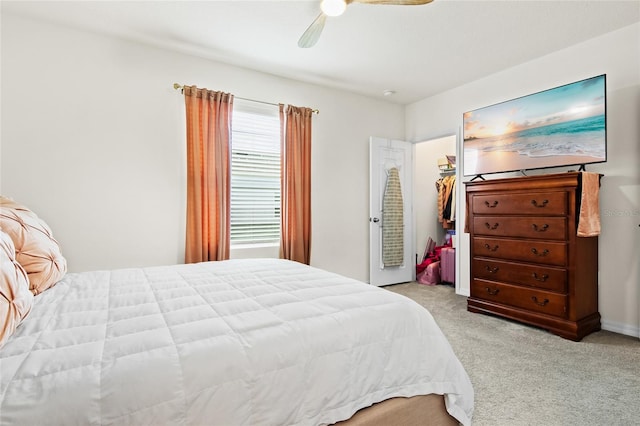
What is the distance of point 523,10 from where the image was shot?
254cm

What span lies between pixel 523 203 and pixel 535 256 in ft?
1.61

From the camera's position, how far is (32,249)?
5.04ft

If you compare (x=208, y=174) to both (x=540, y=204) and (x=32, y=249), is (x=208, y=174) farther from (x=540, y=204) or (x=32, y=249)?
(x=540, y=204)

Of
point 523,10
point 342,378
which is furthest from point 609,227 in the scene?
point 342,378

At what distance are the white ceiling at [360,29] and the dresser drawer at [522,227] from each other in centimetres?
166

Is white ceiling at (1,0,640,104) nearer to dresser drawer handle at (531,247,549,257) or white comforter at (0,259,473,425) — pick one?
dresser drawer handle at (531,247,549,257)

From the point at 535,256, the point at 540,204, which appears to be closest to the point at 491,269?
the point at 535,256

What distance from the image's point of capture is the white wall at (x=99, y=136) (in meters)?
2.63

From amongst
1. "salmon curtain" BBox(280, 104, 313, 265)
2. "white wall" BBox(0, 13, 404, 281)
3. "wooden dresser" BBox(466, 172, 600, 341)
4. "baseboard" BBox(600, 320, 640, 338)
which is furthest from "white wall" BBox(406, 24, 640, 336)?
"white wall" BBox(0, 13, 404, 281)

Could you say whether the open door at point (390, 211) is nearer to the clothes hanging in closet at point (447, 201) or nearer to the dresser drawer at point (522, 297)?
the clothes hanging in closet at point (447, 201)

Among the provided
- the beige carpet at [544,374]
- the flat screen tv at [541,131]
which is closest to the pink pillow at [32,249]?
the beige carpet at [544,374]

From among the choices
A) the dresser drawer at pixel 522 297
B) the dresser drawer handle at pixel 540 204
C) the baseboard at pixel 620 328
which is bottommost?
the baseboard at pixel 620 328

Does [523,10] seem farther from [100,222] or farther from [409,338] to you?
[100,222]

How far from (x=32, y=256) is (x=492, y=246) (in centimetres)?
354
